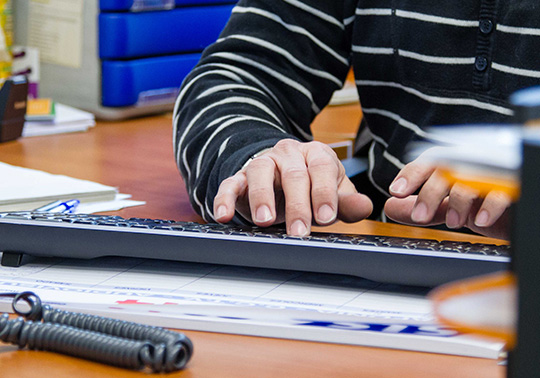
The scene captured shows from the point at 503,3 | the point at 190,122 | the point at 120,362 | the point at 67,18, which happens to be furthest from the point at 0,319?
the point at 67,18

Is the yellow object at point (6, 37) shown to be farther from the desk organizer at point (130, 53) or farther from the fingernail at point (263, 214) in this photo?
the fingernail at point (263, 214)

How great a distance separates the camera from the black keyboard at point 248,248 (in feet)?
1.58

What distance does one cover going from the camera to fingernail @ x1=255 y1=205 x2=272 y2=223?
61 cm

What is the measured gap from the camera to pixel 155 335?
40 cm

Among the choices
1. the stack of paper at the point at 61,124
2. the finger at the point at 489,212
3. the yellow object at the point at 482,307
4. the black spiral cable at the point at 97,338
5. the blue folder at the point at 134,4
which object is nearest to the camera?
the yellow object at the point at 482,307

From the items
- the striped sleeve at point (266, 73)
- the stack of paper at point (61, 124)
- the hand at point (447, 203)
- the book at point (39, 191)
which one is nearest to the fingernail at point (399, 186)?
the hand at point (447, 203)

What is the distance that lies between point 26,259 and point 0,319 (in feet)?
0.50

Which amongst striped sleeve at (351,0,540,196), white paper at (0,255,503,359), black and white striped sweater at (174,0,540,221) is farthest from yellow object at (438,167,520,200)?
striped sleeve at (351,0,540,196)

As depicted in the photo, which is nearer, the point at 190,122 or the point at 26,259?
the point at 26,259

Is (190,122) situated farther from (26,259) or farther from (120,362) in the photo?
(120,362)

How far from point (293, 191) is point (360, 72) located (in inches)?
16.4

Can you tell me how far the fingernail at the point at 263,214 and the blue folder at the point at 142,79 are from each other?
0.88 metres

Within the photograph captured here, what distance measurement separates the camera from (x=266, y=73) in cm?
96

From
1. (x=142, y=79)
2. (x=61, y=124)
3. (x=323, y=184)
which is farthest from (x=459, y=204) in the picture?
(x=142, y=79)
